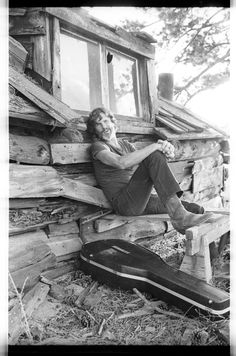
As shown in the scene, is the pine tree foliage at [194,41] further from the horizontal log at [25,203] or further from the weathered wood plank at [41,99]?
the horizontal log at [25,203]

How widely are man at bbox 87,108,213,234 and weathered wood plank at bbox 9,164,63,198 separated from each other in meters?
0.59

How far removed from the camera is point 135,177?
347cm

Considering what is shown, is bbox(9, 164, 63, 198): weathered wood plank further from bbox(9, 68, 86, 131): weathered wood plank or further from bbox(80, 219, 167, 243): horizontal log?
bbox(80, 219, 167, 243): horizontal log

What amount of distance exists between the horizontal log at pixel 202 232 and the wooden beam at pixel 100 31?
2330 mm

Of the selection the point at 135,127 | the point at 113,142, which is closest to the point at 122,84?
the point at 135,127

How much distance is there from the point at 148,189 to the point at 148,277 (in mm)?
1003

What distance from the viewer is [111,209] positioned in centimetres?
370

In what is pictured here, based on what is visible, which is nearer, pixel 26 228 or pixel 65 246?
pixel 26 228

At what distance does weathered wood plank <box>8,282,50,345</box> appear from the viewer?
2240 mm

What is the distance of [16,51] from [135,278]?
85.4 inches

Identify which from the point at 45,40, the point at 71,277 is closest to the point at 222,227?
the point at 71,277

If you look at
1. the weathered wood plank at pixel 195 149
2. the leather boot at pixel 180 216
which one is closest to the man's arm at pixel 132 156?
the leather boot at pixel 180 216

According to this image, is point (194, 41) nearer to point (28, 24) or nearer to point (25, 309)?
point (28, 24)

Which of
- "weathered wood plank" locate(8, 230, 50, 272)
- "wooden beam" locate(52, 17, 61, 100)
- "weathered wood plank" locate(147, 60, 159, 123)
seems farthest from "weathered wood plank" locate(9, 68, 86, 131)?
"weathered wood plank" locate(147, 60, 159, 123)
